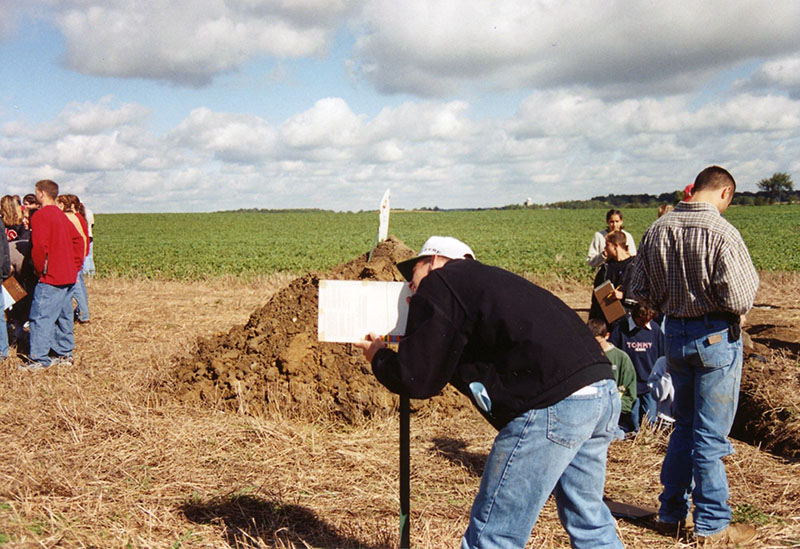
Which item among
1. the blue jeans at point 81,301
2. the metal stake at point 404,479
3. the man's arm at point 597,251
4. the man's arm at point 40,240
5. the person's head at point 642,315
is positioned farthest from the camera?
the blue jeans at point 81,301

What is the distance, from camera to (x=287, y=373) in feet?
20.4

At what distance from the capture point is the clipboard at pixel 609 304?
5.24 m

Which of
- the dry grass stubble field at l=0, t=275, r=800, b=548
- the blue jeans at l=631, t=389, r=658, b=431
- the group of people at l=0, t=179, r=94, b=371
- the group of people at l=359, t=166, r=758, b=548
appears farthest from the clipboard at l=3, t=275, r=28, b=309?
the blue jeans at l=631, t=389, r=658, b=431

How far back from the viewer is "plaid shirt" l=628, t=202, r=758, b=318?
3521 millimetres

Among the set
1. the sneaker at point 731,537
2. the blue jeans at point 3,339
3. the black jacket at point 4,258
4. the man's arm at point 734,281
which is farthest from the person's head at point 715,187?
the blue jeans at point 3,339

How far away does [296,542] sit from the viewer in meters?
3.70

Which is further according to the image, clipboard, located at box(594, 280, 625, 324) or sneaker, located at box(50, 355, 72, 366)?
sneaker, located at box(50, 355, 72, 366)

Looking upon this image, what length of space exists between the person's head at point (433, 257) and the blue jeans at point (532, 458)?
70 cm

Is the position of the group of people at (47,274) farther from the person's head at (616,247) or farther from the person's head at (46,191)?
the person's head at (616,247)

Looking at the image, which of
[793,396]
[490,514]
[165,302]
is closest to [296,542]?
[490,514]

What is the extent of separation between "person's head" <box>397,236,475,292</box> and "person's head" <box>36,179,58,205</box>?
618 cm

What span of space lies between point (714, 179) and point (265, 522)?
3.34 meters

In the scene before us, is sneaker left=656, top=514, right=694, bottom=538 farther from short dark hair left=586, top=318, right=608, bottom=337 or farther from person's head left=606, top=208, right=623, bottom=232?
person's head left=606, top=208, right=623, bottom=232

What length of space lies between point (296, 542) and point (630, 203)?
287 feet
